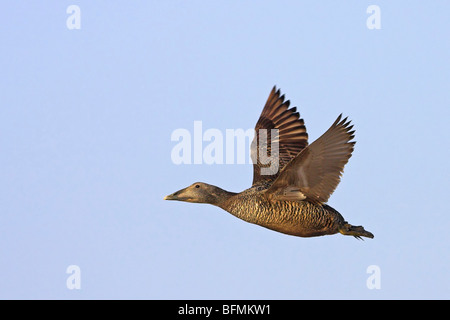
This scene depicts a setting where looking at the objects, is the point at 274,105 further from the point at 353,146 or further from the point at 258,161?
the point at 353,146

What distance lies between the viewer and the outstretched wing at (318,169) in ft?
43.6

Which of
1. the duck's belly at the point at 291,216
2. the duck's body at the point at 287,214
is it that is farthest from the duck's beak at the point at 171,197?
the duck's belly at the point at 291,216

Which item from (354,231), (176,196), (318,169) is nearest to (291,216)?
(318,169)

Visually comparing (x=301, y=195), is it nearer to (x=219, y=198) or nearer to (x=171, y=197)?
(x=219, y=198)

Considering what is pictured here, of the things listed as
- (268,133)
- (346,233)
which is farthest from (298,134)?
(346,233)

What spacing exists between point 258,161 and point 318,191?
259 cm

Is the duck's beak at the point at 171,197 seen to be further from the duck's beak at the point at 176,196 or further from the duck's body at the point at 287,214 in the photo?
the duck's body at the point at 287,214

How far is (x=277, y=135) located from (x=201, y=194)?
3082 mm

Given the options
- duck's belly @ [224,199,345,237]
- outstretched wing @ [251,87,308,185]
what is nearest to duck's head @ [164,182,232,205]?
duck's belly @ [224,199,345,237]

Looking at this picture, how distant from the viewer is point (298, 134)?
16.8 m

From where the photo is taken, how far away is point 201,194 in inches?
572

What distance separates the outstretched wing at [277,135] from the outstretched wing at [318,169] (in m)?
2.12

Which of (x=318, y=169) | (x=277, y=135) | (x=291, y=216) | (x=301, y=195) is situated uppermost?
(x=277, y=135)

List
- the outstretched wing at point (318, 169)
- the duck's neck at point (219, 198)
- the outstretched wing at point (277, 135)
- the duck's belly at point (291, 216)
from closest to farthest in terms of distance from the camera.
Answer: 1. the outstretched wing at point (318, 169)
2. the duck's belly at point (291, 216)
3. the duck's neck at point (219, 198)
4. the outstretched wing at point (277, 135)
